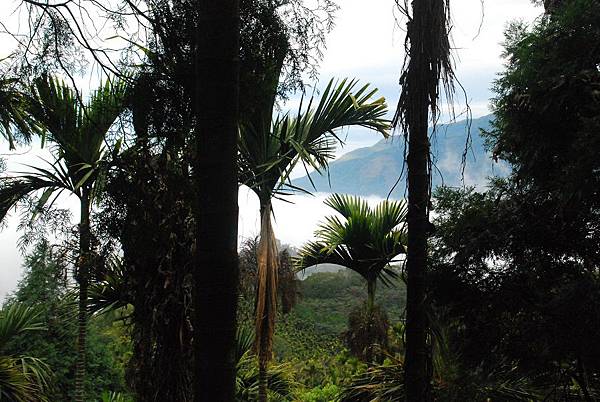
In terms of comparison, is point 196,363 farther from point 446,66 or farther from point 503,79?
point 503,79

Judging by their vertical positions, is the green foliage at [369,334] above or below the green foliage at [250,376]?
above

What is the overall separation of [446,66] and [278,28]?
57.6 inches

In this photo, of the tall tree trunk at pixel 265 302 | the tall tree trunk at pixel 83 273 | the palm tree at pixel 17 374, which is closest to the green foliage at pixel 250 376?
Result: the tall tree trunk at pixel 265 302

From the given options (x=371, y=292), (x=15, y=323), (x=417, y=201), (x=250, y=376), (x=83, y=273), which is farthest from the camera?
(x=371, y=292)

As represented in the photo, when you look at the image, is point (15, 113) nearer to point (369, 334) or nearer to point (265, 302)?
→ point (265, 302)

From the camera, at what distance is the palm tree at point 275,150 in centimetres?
660

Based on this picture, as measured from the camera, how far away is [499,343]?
215 inches

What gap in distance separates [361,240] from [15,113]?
4.94m

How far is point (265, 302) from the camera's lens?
6625 mm

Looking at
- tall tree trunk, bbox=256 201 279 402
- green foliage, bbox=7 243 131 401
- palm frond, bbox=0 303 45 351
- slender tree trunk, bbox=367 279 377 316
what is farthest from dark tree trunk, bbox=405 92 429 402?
green foliage, bbox=7 243 131 401

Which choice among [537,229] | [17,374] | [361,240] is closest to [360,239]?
[361,240]

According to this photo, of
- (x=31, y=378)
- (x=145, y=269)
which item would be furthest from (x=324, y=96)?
(x=31, y=378)

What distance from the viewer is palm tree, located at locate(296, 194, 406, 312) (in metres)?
9.00

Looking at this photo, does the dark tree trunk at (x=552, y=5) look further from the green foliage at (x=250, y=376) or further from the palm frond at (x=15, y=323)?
the palm frond at (x=15, y=323)
